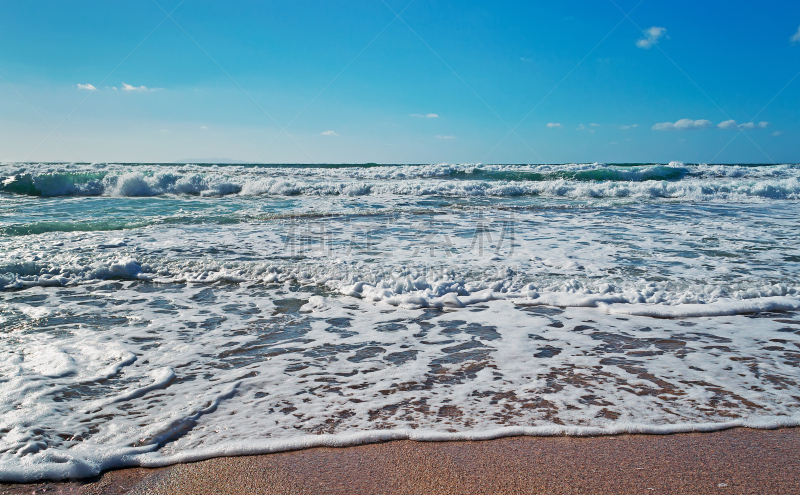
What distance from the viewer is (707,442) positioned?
2.25 meters

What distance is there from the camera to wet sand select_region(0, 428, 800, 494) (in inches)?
76.3

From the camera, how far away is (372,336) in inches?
150

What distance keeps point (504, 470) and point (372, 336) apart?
1907 mm

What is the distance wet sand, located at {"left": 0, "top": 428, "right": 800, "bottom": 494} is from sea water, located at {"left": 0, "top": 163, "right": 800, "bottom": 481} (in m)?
0.08

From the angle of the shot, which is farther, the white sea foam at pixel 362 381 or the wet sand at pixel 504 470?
the white sea foam at pixel 362 381

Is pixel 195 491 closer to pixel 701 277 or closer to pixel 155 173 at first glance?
pixel 701 277

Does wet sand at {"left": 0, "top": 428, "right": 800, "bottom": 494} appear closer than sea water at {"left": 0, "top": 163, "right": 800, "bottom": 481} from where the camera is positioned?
Yes

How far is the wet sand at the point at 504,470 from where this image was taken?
1938 millimetres

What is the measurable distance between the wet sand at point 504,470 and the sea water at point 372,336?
8 cm

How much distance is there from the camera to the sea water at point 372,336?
241cm

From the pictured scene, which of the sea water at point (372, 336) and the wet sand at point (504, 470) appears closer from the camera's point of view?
the wet sand at point (504, 470)

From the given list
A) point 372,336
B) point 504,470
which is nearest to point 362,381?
point 372,336

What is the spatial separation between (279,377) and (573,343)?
222 centimetres

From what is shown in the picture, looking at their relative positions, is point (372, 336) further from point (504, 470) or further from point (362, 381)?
point (504, 470)
